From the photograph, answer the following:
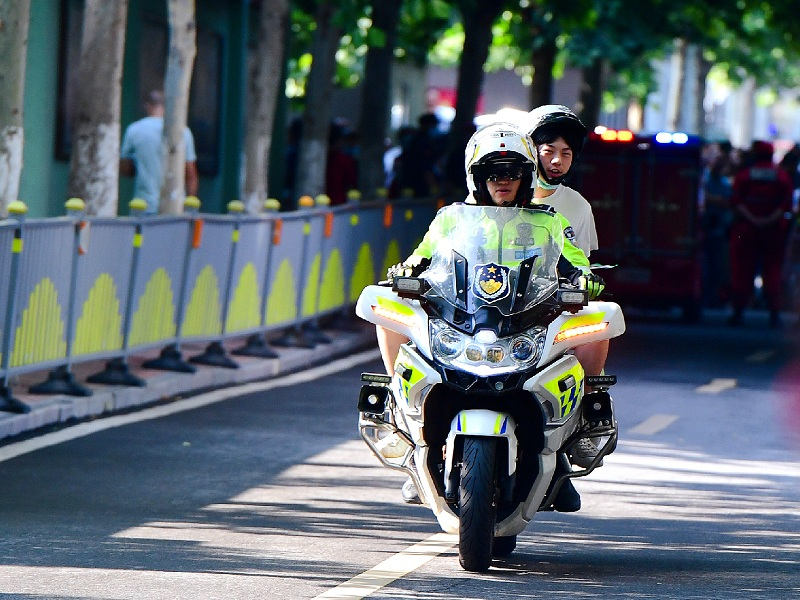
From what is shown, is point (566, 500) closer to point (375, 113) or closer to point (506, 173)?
point (506, 173)

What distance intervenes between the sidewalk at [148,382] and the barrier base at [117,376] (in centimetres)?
5

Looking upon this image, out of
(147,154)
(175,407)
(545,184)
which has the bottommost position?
(175,407)

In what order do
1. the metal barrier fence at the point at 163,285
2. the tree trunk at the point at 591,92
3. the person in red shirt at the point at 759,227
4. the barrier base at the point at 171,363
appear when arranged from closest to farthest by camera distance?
the metal barrier fence at the point at 163,285
the barrier base at the point at 171,363
the person in red shirt at the point at 759,227
the tree trunk at the point at 591,92

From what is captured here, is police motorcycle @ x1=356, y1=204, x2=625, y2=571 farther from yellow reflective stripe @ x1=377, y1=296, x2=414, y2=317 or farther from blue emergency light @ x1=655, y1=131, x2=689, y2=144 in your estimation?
blue emergency light @ x1=655, y1=131, x2=689, y2=144

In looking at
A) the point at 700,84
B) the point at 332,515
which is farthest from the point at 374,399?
the point at 700,84

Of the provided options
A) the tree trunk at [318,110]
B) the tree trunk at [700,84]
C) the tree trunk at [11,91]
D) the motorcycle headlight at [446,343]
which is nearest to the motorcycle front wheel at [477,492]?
the motorcycle headlight at [446,343]

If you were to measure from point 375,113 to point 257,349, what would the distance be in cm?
810

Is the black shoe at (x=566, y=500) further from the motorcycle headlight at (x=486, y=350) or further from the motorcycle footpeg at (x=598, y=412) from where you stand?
the motorcycle headlight at (x=486, y=350)

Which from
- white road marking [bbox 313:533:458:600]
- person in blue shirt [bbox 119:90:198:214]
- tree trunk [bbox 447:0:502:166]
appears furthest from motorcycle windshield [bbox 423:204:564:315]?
tree trunk [bbox 447:0:502:166]

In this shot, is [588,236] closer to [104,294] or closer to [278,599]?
[278,599]

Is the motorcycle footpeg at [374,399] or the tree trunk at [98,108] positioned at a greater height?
the tree trunk at [98,108]

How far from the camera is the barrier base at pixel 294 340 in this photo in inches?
693

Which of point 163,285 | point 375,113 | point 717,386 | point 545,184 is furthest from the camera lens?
point 375,113

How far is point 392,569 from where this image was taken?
26.0ft
